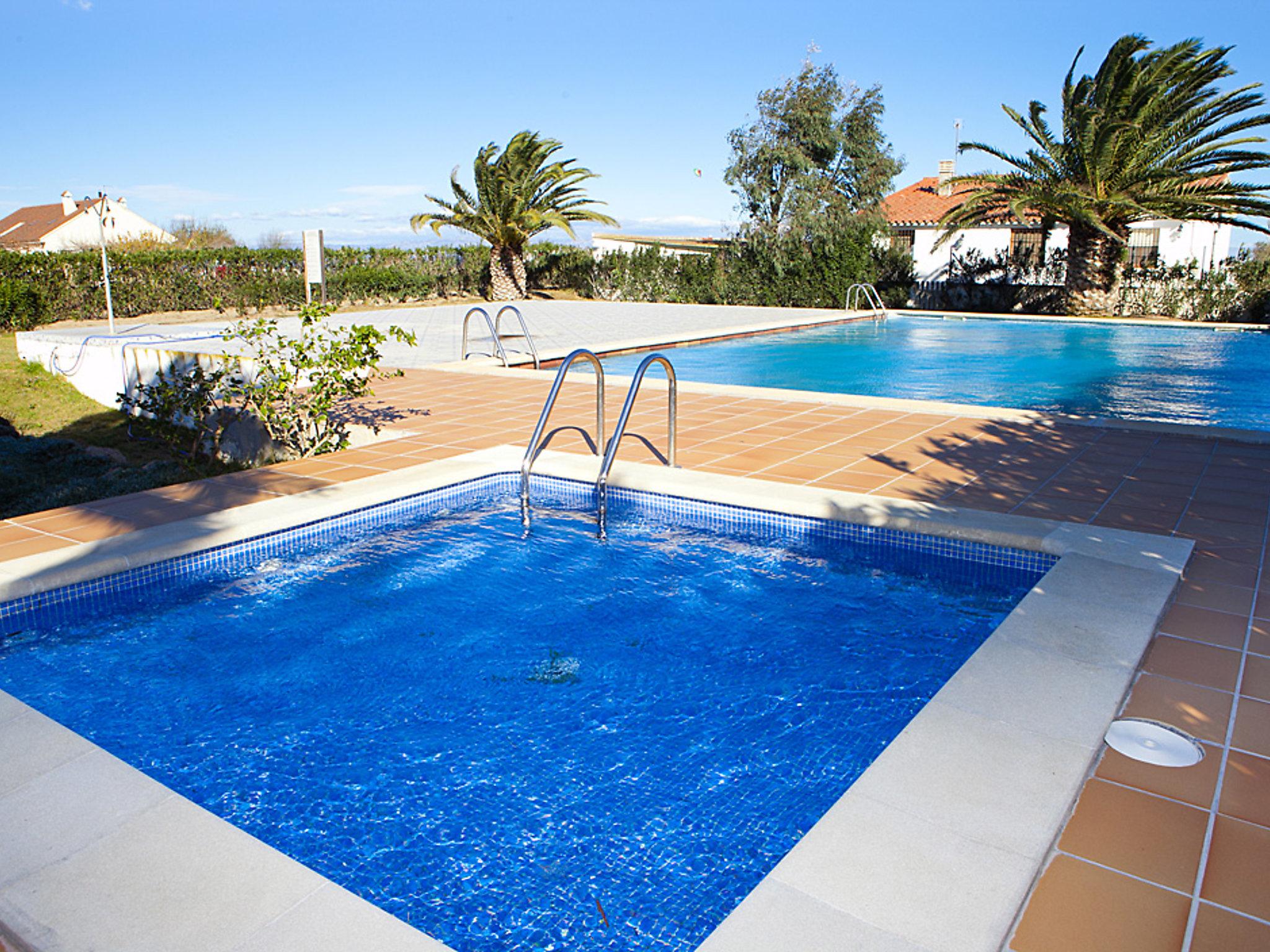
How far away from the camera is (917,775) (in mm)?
2383

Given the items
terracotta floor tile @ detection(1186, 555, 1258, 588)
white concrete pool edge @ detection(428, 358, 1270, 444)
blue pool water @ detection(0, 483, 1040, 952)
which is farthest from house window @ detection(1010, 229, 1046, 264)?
blue pool water @ detection(0, 483, 1040, 952)

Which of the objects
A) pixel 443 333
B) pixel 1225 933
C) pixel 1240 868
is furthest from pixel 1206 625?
pixel 443 333

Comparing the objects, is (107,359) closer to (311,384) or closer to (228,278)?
(311,384)

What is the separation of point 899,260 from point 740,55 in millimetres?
8323

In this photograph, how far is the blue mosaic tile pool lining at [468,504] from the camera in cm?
391

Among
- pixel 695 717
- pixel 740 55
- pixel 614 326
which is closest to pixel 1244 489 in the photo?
pixel 695 717

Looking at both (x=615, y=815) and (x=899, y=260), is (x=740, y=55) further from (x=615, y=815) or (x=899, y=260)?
(x=615, y=815)

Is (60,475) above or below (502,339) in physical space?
below

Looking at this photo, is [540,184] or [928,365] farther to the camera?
[540,184]

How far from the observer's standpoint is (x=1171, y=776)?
2365 mm

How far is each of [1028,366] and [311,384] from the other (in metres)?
11.4

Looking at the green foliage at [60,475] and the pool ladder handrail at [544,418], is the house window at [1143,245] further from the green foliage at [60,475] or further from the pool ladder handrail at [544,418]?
the green foliage at [60,475]

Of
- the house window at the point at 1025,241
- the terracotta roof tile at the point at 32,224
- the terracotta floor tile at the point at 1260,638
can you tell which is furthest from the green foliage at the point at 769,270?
the terracotta roof tile at the point at 32,224

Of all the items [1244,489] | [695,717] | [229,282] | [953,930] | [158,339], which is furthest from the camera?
[229,282]
